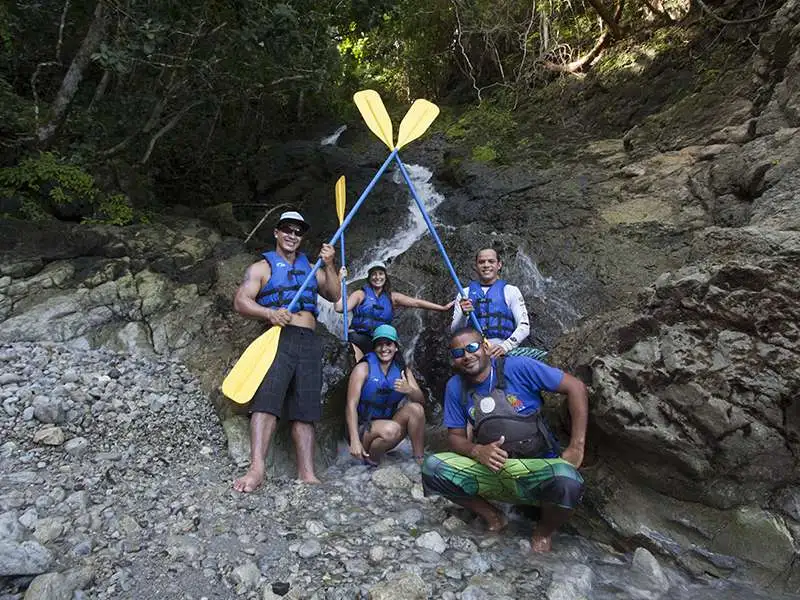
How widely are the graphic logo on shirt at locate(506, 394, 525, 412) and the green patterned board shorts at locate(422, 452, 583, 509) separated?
0.96 ft

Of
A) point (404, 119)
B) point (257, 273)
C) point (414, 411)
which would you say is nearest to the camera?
point (257, 273)

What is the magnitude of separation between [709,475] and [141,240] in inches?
247

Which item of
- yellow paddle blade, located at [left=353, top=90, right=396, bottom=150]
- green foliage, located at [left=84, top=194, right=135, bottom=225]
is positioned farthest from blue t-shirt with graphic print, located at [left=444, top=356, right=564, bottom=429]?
green foliage, located at [left=84, top=194, right=135, bottom=225]

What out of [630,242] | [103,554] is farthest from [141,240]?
[630,242]

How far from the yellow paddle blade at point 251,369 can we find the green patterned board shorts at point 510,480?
1.41 m

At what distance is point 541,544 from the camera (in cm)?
270

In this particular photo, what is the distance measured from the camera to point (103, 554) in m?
2.23

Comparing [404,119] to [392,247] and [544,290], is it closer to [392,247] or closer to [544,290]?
[392,247]

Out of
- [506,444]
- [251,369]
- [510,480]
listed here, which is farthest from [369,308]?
[510,480]

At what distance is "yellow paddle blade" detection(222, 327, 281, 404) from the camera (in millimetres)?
3484

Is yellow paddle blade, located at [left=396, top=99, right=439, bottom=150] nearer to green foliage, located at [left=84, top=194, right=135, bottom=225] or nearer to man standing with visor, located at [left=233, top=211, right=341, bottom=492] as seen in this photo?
man standing with visor, located at [left=233, top=211, right=341, bottom=492]

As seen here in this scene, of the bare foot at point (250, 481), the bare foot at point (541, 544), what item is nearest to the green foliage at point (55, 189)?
the bare foot at point (250, 481)

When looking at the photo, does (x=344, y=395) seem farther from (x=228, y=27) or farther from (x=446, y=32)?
(x=446, y=32)

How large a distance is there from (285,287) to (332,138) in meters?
11.0
